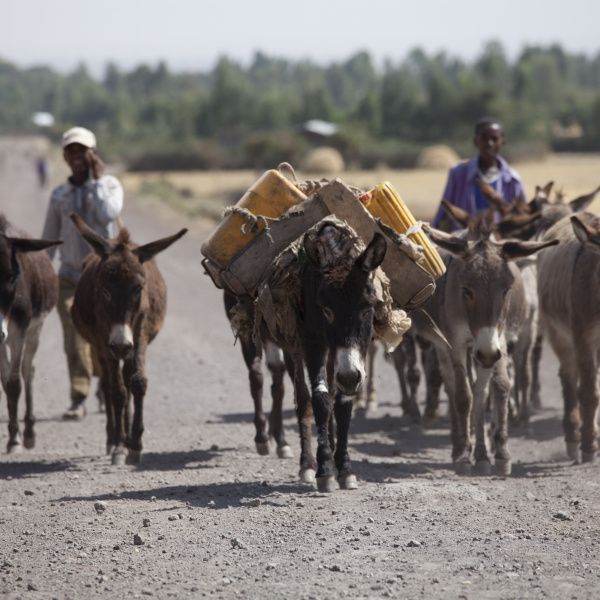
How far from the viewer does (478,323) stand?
676cm

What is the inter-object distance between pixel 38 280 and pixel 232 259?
2.60 metres

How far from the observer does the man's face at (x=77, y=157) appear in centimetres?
827

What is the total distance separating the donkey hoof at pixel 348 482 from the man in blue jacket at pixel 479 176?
3.95m

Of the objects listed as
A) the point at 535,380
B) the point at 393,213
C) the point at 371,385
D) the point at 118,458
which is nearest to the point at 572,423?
the point at 535,380

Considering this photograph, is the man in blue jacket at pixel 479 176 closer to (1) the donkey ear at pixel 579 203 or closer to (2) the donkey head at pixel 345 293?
(1) the donkey ear at pixel 579 203

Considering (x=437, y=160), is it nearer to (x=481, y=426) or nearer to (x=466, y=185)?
(x=466, y=185)

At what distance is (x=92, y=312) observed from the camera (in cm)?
747

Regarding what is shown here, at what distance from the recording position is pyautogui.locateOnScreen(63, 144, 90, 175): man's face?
8266 millimetres

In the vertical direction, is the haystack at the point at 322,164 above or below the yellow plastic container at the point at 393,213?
above

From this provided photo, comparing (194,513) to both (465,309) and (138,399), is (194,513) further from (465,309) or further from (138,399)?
(465,309)

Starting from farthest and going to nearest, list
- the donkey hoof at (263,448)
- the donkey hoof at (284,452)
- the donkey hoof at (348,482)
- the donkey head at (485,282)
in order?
the donkey hoof at (263,448) → the donkey hoof at (284,452) → the donkey head at (485,282) → the donkey hoof at (348,482)

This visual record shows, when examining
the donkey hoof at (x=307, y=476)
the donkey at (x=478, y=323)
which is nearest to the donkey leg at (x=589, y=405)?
the donkey at (x=478, y=323)

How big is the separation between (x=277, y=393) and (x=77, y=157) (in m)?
2.98

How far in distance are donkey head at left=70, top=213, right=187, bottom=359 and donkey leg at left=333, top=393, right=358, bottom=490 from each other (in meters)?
1.80
